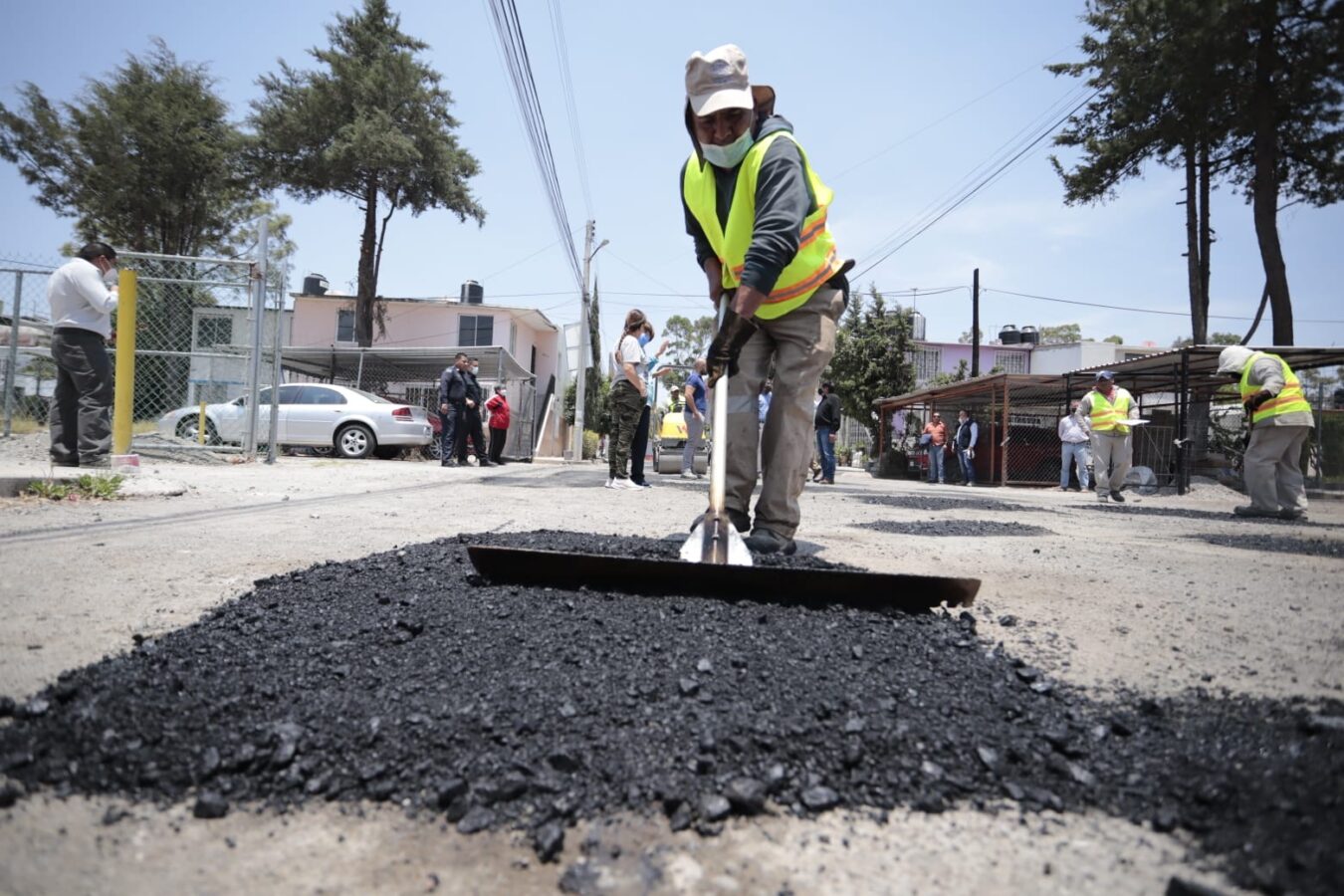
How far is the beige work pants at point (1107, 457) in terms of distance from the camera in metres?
10.2

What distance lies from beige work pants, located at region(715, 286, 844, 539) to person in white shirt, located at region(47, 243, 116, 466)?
6084mm

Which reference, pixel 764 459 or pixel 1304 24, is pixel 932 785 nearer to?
pixel 764 459

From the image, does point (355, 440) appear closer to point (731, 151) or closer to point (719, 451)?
point (731, 151)

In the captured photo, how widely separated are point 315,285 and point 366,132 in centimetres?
1212

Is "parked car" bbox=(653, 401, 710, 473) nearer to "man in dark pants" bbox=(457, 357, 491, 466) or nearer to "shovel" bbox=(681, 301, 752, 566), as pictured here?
"man in dark pants" bbox=(457, 357, 491, 466)

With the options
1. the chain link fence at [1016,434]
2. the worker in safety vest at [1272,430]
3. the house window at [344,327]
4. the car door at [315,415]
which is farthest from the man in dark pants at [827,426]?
the house window at [344,327]

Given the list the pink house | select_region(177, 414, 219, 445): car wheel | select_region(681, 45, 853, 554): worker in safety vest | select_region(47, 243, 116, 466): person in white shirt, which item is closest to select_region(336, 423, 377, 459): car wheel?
select_region(177, 414, 219, 445): car wheel

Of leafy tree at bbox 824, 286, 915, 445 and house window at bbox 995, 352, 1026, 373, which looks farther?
house window at bbox 995, 352, 1026, 373

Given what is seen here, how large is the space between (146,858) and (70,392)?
726cm

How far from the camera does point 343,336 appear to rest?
34.6 meters

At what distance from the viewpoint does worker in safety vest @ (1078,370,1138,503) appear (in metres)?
10.1

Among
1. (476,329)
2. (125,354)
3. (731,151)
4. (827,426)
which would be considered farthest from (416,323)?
(731,151)

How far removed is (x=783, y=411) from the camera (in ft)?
11.2

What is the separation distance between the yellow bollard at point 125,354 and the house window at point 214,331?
6.29ft
